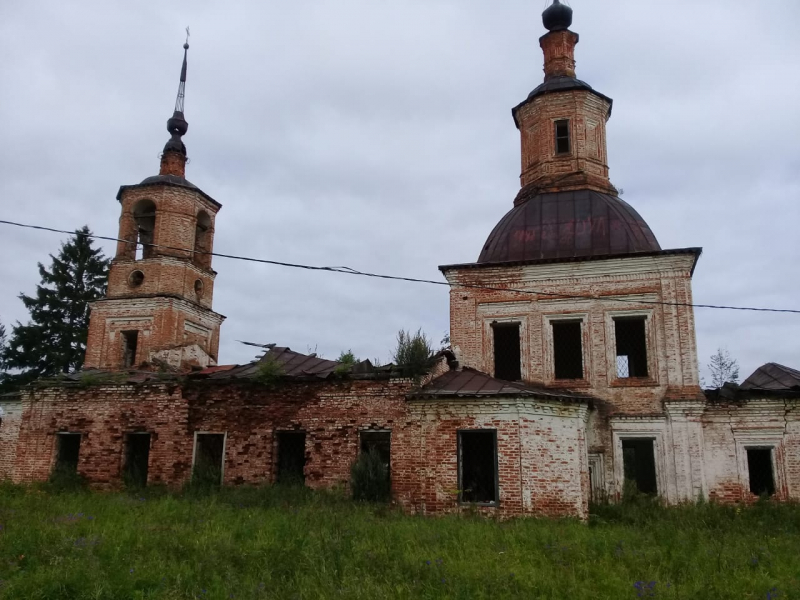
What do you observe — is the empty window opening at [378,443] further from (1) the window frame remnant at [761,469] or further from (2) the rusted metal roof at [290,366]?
(1) the window frame remnant at [761,469]

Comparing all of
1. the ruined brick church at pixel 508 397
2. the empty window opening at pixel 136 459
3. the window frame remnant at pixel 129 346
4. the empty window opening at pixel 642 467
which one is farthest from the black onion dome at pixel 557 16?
the empty window opening at pixel 136 459

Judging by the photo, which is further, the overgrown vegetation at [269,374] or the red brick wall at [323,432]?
the overgrown vegetation at [269,374]

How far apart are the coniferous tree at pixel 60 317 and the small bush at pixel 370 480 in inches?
849

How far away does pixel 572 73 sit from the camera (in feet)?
65.4

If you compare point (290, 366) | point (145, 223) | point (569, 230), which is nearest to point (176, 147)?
point (145, 223)

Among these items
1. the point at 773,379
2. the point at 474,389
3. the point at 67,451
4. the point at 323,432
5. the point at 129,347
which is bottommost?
the point at 67,451

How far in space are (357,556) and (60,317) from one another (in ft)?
88.9

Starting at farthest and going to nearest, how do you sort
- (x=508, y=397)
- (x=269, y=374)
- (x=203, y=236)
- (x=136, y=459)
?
(x=203, y=236) < (x=136, y=459) < (x=269, y=374) < (x=508, y=397)

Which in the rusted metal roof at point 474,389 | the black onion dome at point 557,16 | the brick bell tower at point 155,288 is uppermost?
the black onion dome at point 557,16

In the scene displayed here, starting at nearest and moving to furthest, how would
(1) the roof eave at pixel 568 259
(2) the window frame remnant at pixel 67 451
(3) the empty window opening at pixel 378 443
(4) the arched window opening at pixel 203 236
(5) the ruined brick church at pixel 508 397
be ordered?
(5) the ruined brick church at pixel 508 397 → (3) the empty window opening at pixel 378 443 → (2) the window frame remnant at pixel 67 451 → (1) the roof eave at pixel 568 259 → (4) the arched window opening at pixel 203 236

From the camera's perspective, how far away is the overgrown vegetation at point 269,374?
13328 mm

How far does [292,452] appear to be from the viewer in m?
13.6

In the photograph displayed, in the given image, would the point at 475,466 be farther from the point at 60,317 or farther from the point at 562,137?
the point at 60,317

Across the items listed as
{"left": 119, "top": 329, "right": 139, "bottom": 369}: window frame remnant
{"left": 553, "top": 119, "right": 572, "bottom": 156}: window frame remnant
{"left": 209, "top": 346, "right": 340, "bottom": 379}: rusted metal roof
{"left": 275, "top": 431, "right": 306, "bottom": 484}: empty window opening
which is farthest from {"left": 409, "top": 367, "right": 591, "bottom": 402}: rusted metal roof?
{"left": 119, "top": 329, "right": 139, "bottom": 369}: window frame remnant
